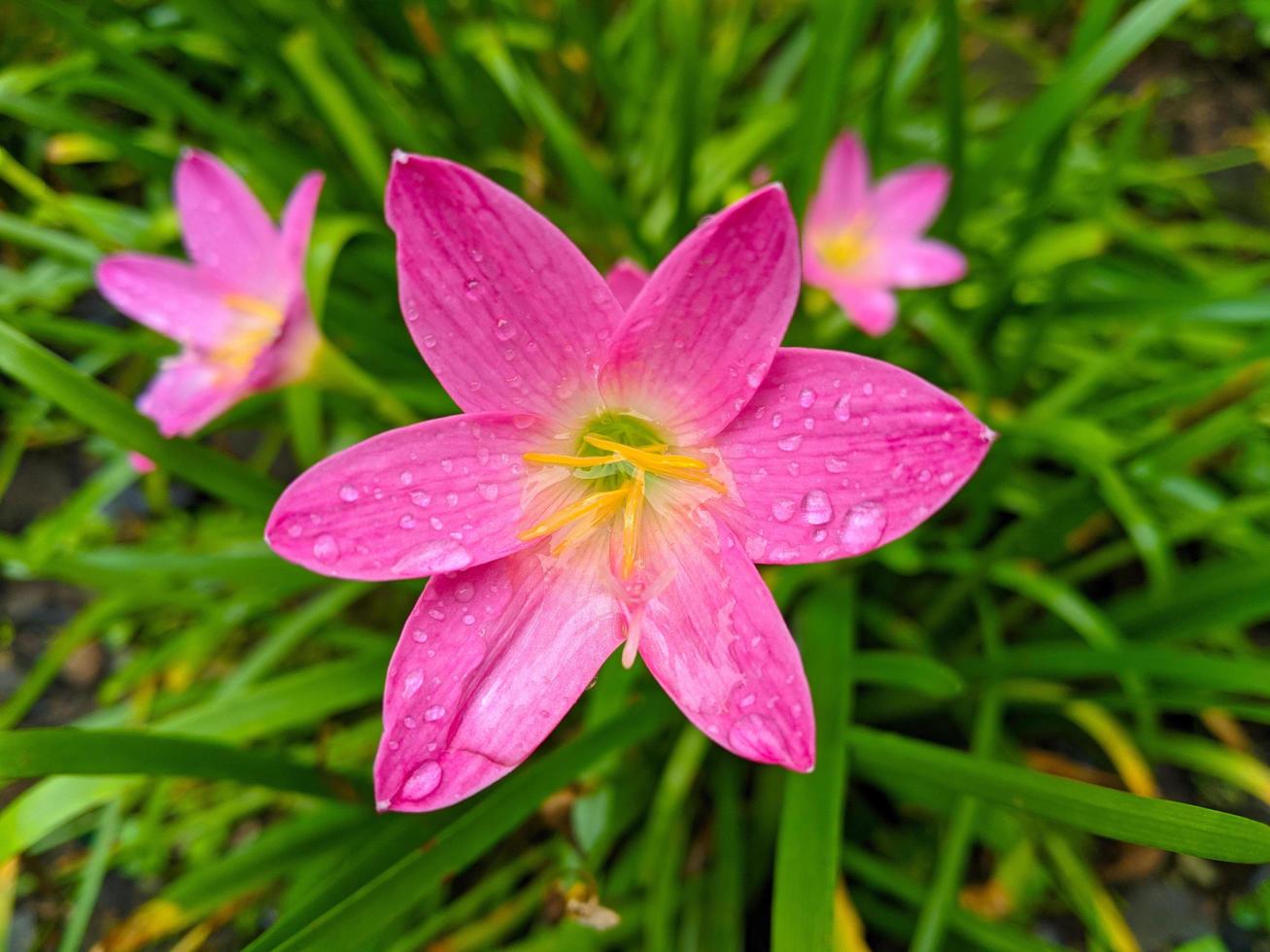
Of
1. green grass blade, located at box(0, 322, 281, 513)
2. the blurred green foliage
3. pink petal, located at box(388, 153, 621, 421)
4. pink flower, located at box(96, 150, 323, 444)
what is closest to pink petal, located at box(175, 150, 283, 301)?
pink flower, located at box(96, 150, 323, 444)

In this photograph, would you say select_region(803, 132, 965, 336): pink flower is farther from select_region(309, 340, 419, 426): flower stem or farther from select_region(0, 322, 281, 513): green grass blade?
select_region(0, 322, 281, 513): green grass blade

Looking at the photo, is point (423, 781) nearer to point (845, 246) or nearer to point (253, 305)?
point (253, 305)

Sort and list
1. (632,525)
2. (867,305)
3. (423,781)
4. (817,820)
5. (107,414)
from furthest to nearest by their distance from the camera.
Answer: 1. (867,305)
2. (107,414)
3. (817,820)
4. (632,525)
5. (423,781)

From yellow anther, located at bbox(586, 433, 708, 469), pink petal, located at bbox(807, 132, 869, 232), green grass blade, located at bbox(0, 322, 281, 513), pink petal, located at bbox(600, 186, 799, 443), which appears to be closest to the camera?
pink petal, located at bbox(600, 186, 799, 443)

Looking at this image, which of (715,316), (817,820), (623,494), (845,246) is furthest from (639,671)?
(845,246)

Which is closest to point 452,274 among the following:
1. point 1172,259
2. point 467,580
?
point 467,580

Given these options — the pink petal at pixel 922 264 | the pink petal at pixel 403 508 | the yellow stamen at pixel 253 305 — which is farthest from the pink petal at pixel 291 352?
the pink petal at pixel 922 264
